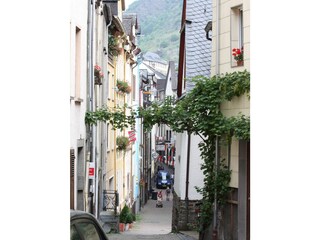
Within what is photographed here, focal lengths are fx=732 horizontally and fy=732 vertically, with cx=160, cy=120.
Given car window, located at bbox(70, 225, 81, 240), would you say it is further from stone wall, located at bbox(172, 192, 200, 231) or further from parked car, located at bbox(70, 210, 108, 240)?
stone wall, located at bbox(172, 192, 200, 231)

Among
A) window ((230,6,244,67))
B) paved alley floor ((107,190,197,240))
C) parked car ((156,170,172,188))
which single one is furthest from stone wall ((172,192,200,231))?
parked car ((156,170,172,188))

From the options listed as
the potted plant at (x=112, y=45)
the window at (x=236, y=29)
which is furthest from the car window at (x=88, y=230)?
the potted plant at (x=112, y=45)

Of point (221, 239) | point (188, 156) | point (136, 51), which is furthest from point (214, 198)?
point (136, 51)

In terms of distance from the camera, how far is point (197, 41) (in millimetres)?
22156

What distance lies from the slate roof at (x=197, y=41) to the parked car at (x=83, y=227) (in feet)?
51.5

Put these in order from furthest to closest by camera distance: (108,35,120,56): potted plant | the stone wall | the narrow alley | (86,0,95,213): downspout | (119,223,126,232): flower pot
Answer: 1. (108,35,120,56): potted plant
2. (119,223,126,232): flower pot
3. the stone wall
4. the narrow alley
5. (86,0,95,213): downspout

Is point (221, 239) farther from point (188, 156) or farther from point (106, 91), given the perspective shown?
point (106, 91)

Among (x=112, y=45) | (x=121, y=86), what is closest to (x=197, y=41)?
(x=112, y=45)

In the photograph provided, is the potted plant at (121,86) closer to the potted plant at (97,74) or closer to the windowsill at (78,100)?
the potted plant at (97,74)

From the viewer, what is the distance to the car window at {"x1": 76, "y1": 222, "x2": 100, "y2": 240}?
17.4ft

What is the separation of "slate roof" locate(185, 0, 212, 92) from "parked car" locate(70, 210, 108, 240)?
1571cm
